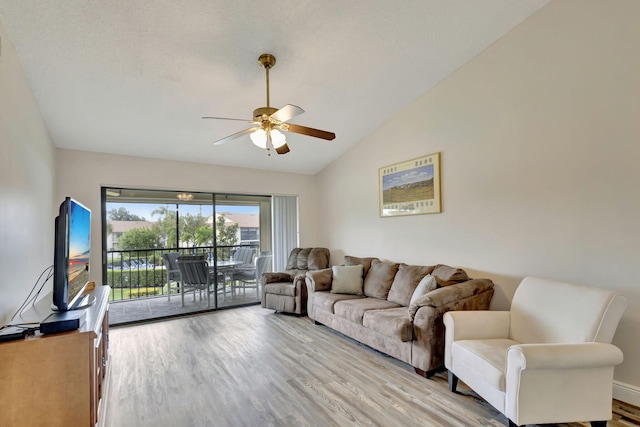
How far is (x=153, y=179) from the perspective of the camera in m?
4.42

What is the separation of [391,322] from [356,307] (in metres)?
0.60

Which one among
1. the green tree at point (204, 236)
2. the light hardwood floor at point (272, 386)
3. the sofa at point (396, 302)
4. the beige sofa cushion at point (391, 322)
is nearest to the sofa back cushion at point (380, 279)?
the sofa at point (396, 302)

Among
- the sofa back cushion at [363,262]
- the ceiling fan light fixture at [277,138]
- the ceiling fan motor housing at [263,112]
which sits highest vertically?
the ceiling fan motor housing at [263,112]

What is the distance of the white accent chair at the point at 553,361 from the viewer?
1.80 meters

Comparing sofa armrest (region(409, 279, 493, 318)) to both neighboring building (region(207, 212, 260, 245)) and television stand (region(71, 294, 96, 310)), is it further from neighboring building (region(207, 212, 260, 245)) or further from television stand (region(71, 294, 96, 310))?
neighboring building (region(207, 212, 260, 245))

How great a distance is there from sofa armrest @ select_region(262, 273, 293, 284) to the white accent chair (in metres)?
2.95

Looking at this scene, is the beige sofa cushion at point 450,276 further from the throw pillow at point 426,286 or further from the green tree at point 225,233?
the green tree at point 225,233

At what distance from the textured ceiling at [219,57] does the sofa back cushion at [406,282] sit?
2148 mm

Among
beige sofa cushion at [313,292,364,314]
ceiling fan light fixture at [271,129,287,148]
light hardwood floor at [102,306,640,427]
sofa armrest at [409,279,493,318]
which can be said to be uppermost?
ceiling fan light fixture at [271,129,287,148]

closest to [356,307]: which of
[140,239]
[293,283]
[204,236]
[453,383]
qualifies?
[453,383]

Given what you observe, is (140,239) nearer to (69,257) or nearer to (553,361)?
(69,257)

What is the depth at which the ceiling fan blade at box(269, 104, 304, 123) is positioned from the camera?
2.31 meters

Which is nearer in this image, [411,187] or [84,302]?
[84,302]

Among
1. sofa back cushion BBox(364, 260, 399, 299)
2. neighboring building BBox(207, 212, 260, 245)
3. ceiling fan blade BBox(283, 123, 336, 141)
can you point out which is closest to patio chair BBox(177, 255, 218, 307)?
neighboring building BBox(207, 212, 260, 245)
